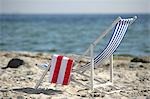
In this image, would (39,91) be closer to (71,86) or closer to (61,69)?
(61,69)

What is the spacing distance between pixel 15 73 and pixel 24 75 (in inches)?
11.3

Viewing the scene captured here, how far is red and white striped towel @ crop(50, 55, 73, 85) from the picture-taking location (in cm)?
614

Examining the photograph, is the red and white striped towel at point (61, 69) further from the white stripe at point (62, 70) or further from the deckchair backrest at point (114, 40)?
the deckchair backrest at point (114, 40)

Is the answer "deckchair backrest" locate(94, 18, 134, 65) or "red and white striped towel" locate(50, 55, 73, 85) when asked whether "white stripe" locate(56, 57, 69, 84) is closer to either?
"red and white striped towel" locate(50, 55, 73, 85)

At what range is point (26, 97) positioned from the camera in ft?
19.2

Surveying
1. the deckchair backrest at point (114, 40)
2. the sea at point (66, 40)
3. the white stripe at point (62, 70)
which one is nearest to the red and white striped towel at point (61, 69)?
the white stripe at point (62, 70)

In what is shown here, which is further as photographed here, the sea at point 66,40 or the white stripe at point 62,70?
the sea at point 66,40

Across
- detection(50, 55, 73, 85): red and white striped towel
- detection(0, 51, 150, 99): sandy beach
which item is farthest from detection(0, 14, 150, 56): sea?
detection(50, 55, 73, 85): red and white striped towel

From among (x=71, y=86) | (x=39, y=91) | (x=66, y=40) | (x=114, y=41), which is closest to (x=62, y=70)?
(x=39, y=91)

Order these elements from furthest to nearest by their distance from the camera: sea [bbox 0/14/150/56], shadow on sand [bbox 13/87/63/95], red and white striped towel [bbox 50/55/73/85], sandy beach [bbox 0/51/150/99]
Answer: sea [bbox 0/14/150/56], shadow on sand [bbox 13/87/63/95], red and white striped towel [bbox 50/55/73/85], sandy beach [bbox 0/51/150/99]

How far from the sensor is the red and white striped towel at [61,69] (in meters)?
6.14

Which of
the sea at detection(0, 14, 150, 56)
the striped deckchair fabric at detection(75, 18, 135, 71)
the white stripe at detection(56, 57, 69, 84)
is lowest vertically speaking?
the white stripe at detection(56, 57, 69, 84)

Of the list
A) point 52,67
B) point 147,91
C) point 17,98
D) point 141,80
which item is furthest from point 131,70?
point 17,98

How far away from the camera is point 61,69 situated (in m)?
6.16
